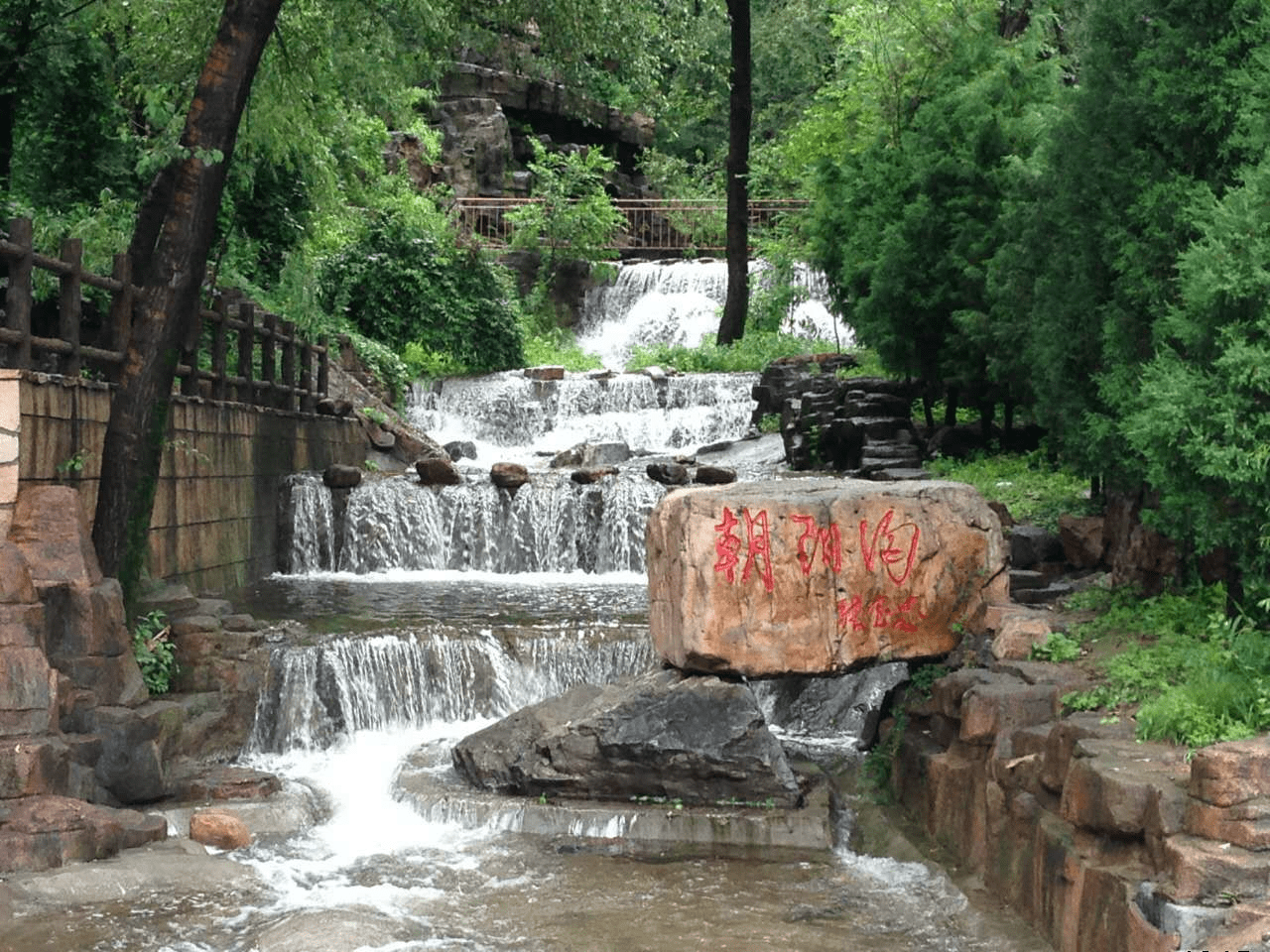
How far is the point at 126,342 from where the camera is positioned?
11352 millimetres

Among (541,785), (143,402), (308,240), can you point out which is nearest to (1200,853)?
(541,785)

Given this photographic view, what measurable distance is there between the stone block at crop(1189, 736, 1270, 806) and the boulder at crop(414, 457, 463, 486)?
11947mm

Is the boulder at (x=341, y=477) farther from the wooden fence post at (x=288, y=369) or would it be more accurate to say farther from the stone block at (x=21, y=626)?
the stone block at (x=21, y=626)

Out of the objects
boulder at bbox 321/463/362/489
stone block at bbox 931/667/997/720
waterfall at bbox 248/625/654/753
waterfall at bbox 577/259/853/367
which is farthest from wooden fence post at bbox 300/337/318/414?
waterfall at bbox 577/259/853/367

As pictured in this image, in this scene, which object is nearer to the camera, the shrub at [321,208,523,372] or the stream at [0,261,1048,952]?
the stream at [0,261,1048,952]

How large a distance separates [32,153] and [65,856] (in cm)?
990

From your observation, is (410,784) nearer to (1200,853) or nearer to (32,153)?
(1200,853)

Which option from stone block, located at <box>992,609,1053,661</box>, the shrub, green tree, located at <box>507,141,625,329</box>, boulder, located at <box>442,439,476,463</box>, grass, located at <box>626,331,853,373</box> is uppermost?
green tree, located at <box>507,141,625,329</box>

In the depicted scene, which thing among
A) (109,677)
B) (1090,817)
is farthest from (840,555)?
(109,677)

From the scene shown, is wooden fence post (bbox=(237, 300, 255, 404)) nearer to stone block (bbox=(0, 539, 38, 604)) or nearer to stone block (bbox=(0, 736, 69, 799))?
stone block (bbox=(0, 539, 38, 604))

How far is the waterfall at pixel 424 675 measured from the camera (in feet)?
35.6

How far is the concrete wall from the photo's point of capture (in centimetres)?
991

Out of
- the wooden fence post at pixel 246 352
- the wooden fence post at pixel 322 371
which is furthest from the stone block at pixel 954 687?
the wooden fence post at pixel 322 371

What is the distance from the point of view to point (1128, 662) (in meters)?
7.51
